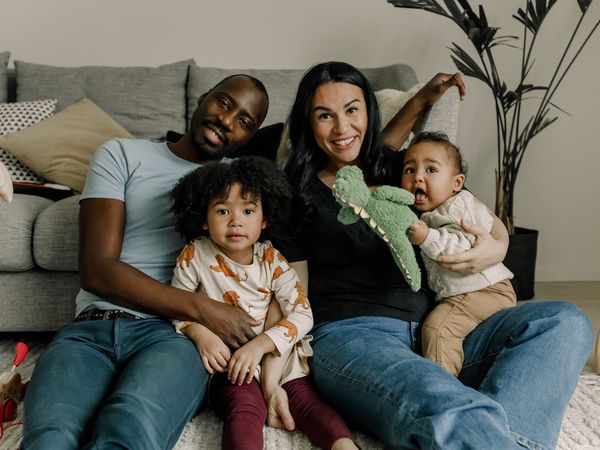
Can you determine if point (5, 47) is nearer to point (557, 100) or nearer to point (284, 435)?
point (284, 435)

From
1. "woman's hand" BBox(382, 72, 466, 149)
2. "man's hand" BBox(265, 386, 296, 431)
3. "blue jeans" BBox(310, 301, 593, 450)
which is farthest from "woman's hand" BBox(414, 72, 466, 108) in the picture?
"man's hand" BBox(265, 386, 296, 431)

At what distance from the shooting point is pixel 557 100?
2.79 metres

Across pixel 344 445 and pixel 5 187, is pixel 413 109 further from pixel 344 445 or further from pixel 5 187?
pixel 5 187

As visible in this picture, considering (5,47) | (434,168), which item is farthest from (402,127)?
(5,47)

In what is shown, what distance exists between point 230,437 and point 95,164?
0.73 m

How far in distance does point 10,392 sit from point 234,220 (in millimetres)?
685

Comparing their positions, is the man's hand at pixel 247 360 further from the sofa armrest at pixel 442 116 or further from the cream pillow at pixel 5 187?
the sofa armrest at pixel 442 116

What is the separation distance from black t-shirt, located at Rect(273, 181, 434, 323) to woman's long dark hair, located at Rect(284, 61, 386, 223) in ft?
0.36

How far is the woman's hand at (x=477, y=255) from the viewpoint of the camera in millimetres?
1314

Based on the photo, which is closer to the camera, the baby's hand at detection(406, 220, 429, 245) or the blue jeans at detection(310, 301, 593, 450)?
the blue jeans at detection(310, 301, 593, 450)

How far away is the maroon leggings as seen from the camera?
3.80ft

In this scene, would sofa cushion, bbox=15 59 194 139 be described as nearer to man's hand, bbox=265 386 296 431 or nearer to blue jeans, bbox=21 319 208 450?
blue jeans, bbox=21 319 208 450

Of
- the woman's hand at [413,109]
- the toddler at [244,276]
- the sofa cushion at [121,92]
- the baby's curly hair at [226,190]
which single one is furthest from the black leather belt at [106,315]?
the sofa cushion at [121,92]

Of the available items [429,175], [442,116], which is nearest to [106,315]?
[429,175]
